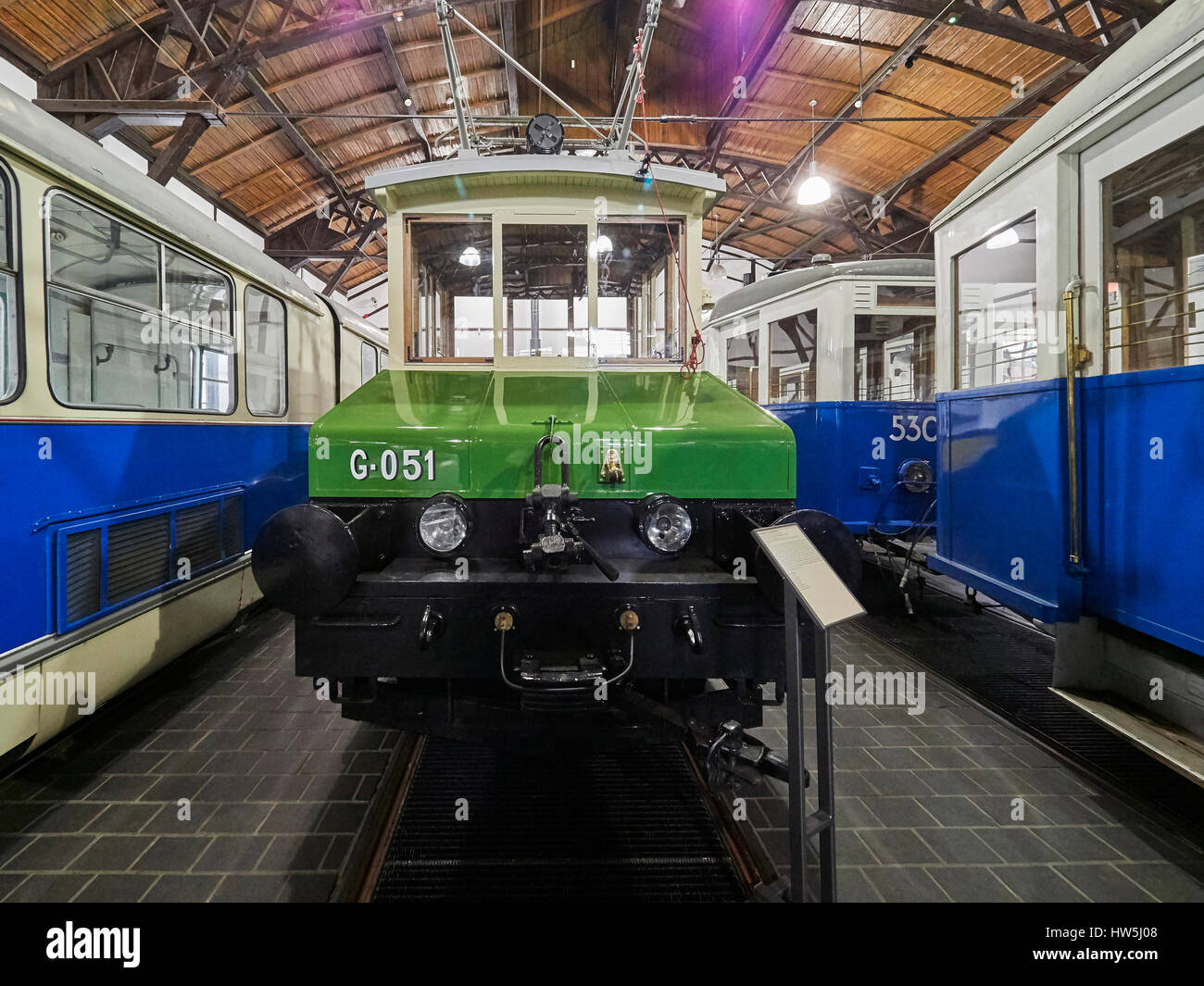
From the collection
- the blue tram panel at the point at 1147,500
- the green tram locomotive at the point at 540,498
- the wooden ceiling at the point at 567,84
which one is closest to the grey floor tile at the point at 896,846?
the green tram locomotive at the point at 540,498

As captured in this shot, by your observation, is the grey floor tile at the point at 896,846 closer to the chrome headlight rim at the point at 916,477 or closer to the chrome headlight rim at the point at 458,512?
the chrome headlight rim at the point at 458,512

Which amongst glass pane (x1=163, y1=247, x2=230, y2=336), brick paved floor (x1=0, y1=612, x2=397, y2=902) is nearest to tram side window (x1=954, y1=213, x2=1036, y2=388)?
brick paved floor (x1=0, y1=612, x2=397, y2=902)

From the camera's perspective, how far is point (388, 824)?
2512mm

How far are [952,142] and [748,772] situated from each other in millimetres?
10945

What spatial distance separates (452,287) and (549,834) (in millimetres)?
2825

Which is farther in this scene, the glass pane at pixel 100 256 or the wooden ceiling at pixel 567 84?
the wooden ceiling at pixel 567 84

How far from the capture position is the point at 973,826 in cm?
257

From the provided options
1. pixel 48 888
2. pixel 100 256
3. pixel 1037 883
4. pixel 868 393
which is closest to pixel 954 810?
pixel 1037 883

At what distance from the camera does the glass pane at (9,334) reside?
2.60 metres

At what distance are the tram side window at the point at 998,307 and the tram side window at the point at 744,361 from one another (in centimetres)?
281

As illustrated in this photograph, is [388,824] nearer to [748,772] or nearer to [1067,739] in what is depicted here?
[748,772]

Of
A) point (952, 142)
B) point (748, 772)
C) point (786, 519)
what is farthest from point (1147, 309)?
point (952, 142)

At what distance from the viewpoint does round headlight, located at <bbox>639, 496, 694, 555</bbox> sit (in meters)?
2.36

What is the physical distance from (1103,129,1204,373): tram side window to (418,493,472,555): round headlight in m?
3.10
